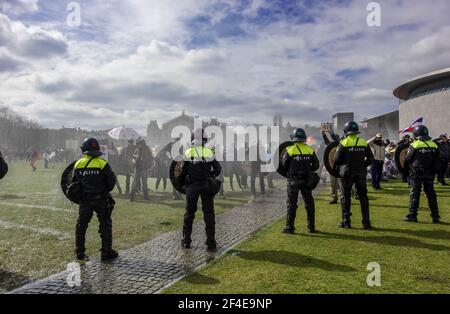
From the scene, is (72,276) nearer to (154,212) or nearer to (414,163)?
(154,212)

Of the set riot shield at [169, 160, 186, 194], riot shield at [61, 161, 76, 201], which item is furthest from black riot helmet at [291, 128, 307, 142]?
riot shield at [61, 161, 76, 201]

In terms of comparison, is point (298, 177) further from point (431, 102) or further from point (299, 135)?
point (431, 102)

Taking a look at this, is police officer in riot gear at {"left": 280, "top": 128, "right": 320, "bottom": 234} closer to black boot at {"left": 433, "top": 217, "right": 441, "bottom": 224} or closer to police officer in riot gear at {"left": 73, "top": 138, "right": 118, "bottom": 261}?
black boot at {"left": 433, "top": 217, "right": 441, "bottom": 224}

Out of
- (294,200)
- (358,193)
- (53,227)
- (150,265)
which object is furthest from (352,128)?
(53,227)

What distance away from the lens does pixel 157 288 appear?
4941 mm

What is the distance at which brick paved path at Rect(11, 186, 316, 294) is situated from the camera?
500 cm

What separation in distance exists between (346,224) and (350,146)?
1801 millimetres

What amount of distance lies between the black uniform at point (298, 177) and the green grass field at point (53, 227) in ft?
9.24

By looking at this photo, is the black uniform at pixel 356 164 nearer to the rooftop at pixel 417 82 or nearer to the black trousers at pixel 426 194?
the black trousers at pixel 426 194

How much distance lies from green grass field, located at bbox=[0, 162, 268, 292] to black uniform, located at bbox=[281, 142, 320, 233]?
111 inches

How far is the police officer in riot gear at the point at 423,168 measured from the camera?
8680 mm

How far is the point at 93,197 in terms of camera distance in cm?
638

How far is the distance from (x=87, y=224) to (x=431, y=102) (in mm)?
44642
